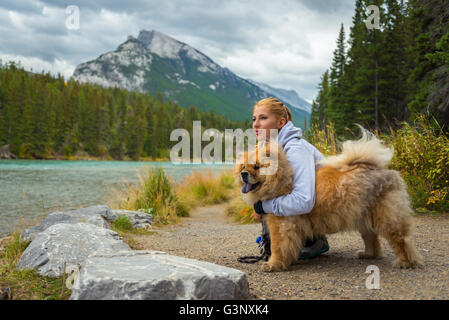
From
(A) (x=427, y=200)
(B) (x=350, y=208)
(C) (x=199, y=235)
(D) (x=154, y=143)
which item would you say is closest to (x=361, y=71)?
(A) (x=427, y=200)

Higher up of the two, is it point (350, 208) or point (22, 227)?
point (350, 208)

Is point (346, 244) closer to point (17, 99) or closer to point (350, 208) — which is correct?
point (350, 208)

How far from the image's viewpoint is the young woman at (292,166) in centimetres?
326

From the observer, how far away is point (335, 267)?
3664 mm

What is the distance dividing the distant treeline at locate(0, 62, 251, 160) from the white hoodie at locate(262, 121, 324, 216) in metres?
58.8

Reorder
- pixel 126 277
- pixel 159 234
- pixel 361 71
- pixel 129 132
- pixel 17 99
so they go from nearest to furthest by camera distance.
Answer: pixel 126 277 → pixel 159 234 → pixel 361 71 → pixel 17 99 → pixel 129 132

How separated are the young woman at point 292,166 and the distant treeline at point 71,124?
192ft

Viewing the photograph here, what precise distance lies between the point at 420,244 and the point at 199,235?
12.9ft

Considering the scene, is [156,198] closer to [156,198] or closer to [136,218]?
[156,198]

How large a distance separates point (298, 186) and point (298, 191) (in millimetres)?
58

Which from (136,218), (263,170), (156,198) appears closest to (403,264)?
(263,170)

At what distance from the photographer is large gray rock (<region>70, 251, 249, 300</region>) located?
7.43 feet

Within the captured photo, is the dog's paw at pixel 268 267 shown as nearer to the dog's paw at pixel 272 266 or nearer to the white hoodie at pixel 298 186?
the dog's paw at pixel 272 266

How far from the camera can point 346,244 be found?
4965 millimetres
